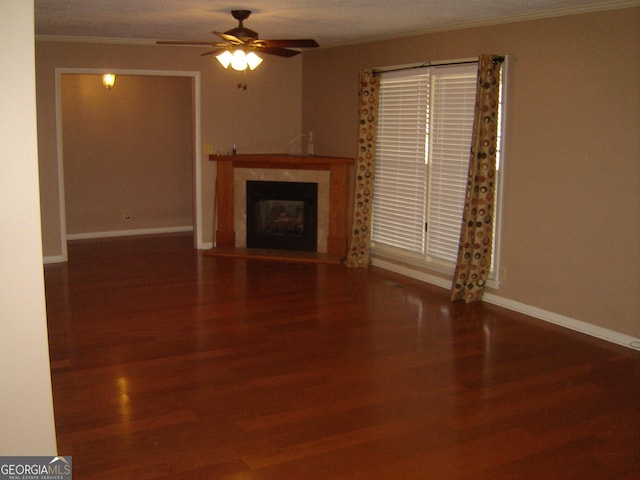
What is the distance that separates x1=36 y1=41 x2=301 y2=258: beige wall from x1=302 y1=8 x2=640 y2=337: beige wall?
3067 millimetres

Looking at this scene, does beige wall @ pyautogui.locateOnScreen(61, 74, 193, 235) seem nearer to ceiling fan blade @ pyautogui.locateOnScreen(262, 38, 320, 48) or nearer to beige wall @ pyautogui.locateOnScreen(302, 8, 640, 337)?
ceiling fan blade @ pyautogui.locateOnScreen(262, 38, 320, 48)

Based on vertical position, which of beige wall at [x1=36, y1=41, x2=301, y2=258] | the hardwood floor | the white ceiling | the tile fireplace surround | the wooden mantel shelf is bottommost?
the hardwood floor

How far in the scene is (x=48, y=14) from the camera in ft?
19.4

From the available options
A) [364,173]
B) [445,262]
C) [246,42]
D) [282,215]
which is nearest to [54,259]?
[282,215]

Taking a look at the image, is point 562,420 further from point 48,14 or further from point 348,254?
point 48,14

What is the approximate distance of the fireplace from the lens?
8570mm

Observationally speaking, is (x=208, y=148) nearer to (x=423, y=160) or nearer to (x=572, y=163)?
(x=423, y=160)

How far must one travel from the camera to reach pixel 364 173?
7.82 meters

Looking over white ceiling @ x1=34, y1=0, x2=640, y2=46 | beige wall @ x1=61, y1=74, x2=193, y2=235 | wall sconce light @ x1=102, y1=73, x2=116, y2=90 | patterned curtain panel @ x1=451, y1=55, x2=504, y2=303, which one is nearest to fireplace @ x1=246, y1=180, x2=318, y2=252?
beige wall @ x1=61, y1=74, x2=193, y2=235

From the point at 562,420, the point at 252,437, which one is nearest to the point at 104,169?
the point at 252,437

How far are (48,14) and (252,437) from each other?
4.15 metres

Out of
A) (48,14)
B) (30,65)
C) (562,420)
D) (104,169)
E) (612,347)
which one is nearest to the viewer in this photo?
(30,65)

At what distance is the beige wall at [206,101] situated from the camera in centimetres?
789

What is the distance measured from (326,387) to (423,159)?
11.2ft
